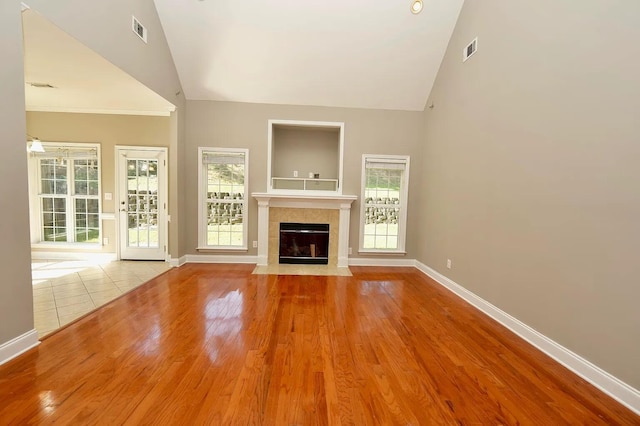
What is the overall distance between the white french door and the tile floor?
302mm

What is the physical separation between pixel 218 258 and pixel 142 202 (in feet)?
5.66

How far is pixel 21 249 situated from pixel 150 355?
4.13 ft

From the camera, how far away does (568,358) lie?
2.00 meters

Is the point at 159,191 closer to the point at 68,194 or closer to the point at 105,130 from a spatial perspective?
the point at 105,130

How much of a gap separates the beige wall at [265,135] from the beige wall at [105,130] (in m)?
0.69

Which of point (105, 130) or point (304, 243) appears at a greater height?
point (105, 130)

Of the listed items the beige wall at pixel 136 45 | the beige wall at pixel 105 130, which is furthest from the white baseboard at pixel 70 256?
the beige wall at pixel 136 45

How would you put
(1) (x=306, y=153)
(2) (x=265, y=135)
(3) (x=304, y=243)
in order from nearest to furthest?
(2) (x=265, y=135)
(3) (x=304, y=243)
(1) (x=306, y=153)

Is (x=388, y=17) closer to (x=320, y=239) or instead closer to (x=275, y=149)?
(x=275, y=149)

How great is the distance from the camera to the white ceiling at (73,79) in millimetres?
2303

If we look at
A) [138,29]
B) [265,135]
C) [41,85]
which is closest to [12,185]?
[138,29]

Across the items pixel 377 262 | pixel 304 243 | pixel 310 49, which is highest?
pixel 310 49

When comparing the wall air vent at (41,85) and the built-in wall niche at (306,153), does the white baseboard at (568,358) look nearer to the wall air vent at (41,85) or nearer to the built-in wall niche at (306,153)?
the built-in wall niche at (306,153)

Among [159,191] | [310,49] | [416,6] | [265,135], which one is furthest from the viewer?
[159,191]
